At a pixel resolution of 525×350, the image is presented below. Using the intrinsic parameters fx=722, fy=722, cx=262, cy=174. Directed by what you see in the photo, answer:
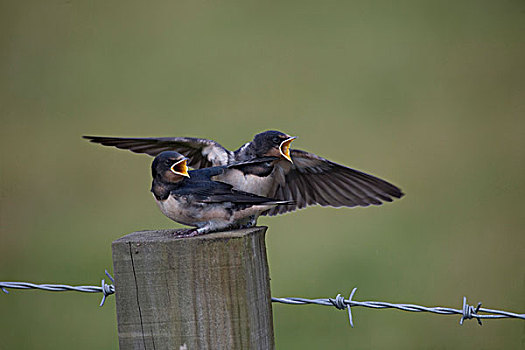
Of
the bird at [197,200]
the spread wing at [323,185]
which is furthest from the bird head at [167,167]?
the spread wing at [323,185]

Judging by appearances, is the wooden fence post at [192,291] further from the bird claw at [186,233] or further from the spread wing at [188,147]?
the spread wing at [188,147]

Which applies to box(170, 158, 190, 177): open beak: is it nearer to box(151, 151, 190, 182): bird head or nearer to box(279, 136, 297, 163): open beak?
box(151, 151, 190, 182): bird head

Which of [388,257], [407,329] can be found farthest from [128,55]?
[407,329]

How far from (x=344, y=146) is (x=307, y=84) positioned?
2.96 meters

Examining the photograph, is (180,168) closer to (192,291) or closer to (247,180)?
(192,291)

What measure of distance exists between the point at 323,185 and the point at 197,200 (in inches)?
59.3

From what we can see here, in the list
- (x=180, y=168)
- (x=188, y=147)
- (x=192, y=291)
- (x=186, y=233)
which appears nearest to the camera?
(x=192, y=291)

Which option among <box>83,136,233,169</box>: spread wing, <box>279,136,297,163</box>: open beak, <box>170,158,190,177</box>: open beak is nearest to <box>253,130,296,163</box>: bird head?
<box>279,136,297,163</box>: open beak

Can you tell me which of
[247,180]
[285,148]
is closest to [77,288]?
[247,180]

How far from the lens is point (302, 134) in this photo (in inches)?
417

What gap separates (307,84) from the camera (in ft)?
42.0

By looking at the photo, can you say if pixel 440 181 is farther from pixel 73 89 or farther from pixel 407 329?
pixel 73 89

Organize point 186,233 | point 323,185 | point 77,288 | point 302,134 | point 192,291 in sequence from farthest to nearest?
1. point 302,134
2. point 323,185
3. point 77,288
4. point 186,233
5. point 192,291

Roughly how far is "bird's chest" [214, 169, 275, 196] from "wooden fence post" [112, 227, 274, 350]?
1.12 meters
